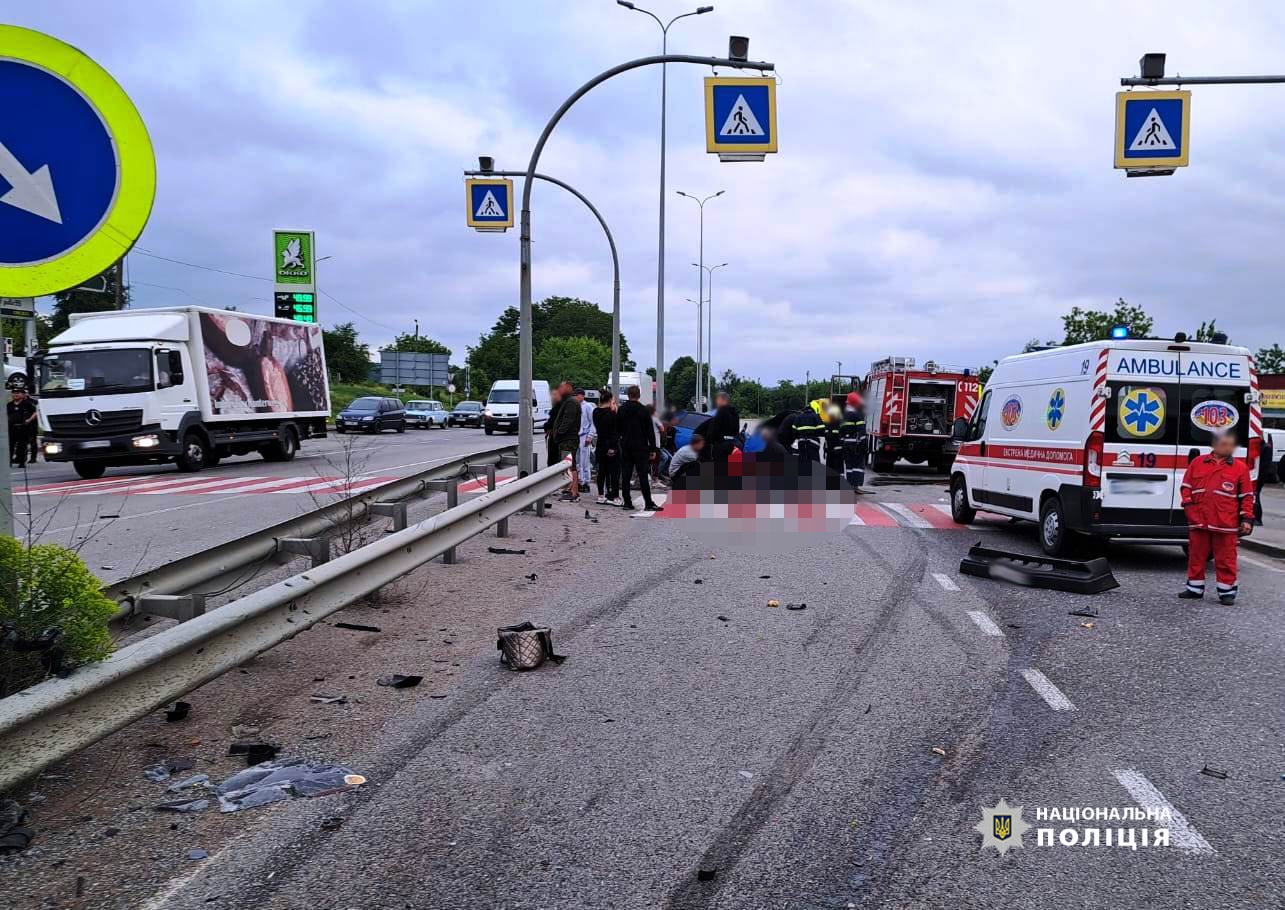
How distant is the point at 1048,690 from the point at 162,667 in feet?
14.9

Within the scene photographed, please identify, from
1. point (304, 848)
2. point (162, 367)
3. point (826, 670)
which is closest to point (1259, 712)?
point (826, 670)

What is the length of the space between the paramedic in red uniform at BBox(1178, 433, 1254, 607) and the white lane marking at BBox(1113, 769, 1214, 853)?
4.87 meters

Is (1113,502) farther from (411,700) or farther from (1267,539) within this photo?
(411,700)

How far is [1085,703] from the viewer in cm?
529

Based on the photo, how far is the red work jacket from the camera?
328 inches

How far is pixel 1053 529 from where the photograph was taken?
1076 cm

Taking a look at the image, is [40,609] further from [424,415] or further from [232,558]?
[424,415]

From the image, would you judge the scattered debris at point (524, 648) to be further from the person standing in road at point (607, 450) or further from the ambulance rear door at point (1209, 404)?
the person standing in road at point (607, 450)

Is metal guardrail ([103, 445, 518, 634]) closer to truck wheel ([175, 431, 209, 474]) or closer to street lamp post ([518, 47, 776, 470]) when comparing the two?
street lamp post ([518, 47, 776, 470])

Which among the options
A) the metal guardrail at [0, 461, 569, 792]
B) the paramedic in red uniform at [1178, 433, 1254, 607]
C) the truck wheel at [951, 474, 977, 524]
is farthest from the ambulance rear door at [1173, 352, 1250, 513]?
the metal guardrail at [0, 461, 569, 792]

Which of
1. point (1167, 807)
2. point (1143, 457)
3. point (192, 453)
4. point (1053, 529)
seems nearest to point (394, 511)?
point (1167, 807)

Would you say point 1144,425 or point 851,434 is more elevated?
point 1144,425

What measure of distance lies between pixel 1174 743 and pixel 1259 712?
3.01 ft

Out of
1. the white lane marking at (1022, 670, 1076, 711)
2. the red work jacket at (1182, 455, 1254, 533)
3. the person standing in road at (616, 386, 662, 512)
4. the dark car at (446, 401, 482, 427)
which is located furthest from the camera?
the dark car at (446, 401, 482, 427)
